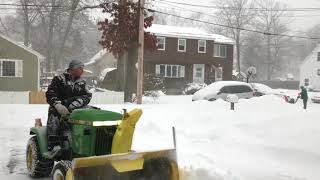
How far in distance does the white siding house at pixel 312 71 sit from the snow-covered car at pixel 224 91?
3818 cm

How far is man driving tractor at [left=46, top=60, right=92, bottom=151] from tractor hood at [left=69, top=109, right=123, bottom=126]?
0.46m

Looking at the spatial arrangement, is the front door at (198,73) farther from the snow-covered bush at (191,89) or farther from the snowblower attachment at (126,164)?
the snowblower attachment at (126,164)

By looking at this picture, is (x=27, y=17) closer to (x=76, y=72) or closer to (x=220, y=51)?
(x=220, y=51)

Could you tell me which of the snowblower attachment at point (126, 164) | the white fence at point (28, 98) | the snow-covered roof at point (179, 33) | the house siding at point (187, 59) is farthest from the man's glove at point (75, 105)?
the snow-covered roof at point (179, 33)

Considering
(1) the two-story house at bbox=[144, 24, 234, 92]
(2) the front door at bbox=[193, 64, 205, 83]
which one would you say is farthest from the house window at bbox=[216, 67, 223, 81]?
(2) the front door at bbox=[193, 64, 205, 83]

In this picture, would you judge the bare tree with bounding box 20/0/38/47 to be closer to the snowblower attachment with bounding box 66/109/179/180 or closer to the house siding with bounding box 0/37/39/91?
the house siding with bounding box 0/37/39/91

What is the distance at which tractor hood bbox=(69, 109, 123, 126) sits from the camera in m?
6.52

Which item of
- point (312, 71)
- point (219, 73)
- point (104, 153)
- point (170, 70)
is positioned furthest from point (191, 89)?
point (104, 153)

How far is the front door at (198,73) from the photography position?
48.9m

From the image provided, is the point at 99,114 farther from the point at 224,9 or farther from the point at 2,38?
the point at 224,9

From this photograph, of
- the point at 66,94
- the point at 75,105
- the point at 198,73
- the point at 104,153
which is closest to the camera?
the point at 104,153

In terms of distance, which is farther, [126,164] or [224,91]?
[224,91]

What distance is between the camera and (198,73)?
162 ft

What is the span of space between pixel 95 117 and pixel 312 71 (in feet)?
203
